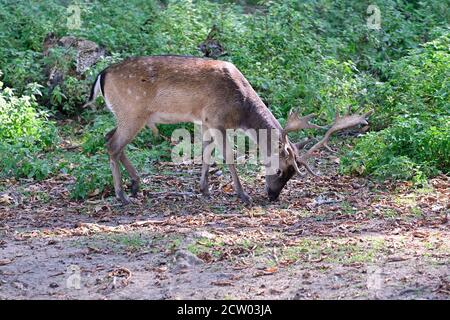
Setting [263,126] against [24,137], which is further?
[24,137]

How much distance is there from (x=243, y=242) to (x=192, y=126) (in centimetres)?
413

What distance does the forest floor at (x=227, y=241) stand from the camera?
7.11 meters

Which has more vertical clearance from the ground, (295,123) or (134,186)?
(295,123)

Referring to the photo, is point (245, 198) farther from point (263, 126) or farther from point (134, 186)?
point (134, 186)

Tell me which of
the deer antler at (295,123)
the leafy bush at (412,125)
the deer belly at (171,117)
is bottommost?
the leafy bush at (412,125)

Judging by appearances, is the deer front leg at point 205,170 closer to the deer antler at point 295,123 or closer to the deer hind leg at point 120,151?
the deer hind leg at point 120,151

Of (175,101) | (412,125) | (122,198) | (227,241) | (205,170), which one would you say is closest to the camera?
(227,241)

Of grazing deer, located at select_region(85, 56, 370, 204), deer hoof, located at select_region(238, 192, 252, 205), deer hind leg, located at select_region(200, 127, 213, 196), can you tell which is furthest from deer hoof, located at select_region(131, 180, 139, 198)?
deer hoof, located at select_region(238, 192, 252, 205)

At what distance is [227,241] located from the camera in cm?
827

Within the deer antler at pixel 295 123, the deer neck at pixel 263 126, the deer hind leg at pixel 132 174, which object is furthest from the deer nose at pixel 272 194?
the deer hind leg at pixel 132 174

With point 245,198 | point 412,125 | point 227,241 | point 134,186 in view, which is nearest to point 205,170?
point 245,198

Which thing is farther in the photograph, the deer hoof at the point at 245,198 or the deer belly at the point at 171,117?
the deer belly at the point at 171,117

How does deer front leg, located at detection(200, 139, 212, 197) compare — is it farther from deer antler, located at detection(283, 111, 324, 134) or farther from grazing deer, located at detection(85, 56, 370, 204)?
deer antler, located at detection(283, 111, 324, 134)
